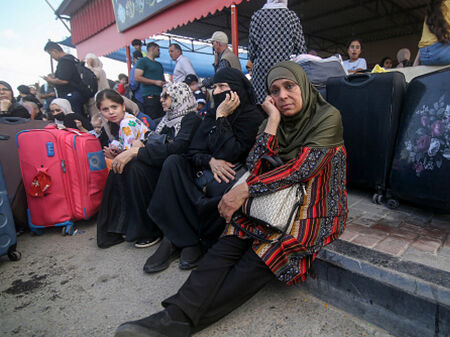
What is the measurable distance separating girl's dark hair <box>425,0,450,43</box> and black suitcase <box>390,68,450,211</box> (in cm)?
Result: 61

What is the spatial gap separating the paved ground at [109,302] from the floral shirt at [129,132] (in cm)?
99

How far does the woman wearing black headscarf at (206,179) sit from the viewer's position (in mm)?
1901

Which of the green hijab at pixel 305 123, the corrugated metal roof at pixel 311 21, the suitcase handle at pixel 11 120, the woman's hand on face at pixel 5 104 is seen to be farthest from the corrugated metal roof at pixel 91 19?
the green hijab at pixel 305 123

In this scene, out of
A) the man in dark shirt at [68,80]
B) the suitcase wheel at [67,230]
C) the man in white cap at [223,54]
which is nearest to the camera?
the suitcase wheel at [67,230]

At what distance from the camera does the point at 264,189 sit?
4.65ft

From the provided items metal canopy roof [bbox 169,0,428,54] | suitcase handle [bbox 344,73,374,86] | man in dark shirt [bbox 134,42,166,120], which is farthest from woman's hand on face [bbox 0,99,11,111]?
metal canopy roof [bbox 169,0,428,54]

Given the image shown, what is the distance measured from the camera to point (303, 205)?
145 centimetres

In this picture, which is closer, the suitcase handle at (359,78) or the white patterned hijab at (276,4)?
the suitcase handle at (359,78)

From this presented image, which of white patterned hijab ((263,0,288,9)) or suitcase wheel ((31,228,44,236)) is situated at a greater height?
white patterned hijab ((263,0,288,9))

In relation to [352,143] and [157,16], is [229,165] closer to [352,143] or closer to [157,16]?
[352,143]

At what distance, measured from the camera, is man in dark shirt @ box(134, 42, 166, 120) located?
4.48m

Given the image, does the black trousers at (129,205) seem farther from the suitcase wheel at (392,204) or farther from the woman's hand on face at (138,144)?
the suitcase wheel at (392,204)

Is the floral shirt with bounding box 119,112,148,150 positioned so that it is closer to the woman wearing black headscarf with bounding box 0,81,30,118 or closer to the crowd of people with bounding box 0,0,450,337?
the crowd of people with bounding box 0,0,450,337

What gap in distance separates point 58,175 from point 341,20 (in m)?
11.5
